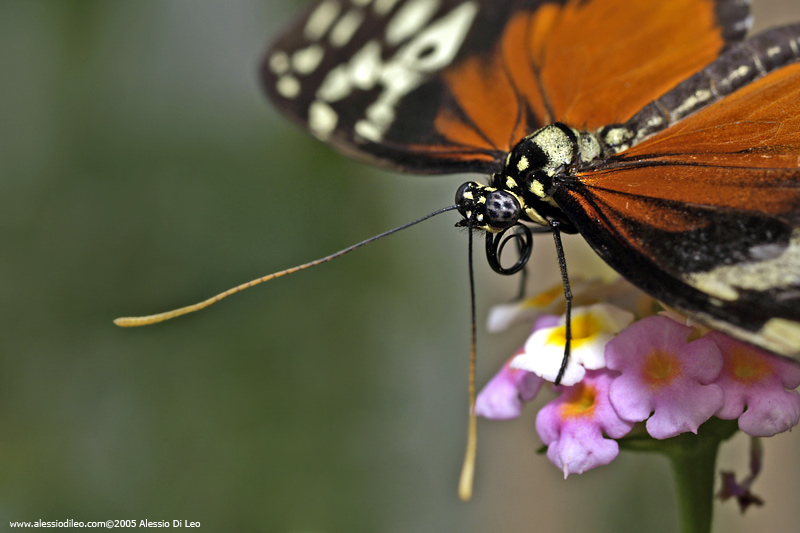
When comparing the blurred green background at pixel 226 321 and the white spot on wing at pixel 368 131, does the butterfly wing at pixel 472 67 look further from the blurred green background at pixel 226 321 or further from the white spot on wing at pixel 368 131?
the blurred green background at pixel 226 321

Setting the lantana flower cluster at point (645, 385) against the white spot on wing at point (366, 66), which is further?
the white spot on wing at point (366, 66)

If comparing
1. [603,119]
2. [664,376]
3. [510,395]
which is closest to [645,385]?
[664,376]

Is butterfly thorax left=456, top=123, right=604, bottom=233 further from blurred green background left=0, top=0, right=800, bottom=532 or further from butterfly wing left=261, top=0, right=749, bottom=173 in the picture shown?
blurred green background left=0, top=0, right=800, bottom=532

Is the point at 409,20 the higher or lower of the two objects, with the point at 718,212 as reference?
A: higher

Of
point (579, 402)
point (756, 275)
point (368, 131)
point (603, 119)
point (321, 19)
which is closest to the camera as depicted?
point (756, 275)

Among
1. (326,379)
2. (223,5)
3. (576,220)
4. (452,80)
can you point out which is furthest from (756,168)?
(223,5)

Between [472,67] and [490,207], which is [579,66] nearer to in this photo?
[472,67]

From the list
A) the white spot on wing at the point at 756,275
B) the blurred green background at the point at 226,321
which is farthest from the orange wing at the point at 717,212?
the blurred green background at the point at 226,321
